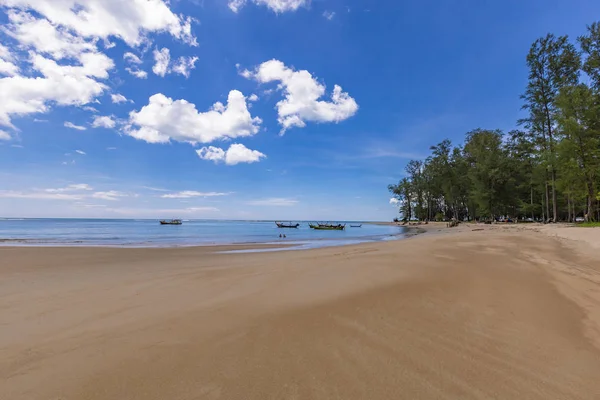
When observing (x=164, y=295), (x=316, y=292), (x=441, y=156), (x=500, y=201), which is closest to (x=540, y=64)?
(x=500, y=201)

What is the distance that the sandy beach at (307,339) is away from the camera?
267 centimetres

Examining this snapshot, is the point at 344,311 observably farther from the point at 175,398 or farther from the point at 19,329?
the point at 19,329

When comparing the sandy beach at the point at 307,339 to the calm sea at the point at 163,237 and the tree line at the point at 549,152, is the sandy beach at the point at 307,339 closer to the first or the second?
the calm sea at the point at 163,237

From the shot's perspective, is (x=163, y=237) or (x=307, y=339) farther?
(x=163, y=237)

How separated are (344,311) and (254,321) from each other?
1.45m

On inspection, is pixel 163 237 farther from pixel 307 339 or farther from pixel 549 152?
pixel 549 152

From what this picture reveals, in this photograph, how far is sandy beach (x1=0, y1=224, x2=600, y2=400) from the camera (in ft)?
8.75

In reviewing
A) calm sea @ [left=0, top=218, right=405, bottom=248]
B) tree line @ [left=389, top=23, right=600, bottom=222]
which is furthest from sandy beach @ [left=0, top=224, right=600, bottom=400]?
tree line @ [left=389, top=23, right=600, bottom=222]

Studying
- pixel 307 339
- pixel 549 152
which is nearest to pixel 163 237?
pixel 307 339

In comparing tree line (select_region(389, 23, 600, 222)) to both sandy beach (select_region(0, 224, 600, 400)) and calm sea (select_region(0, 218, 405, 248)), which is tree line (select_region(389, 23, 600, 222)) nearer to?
calm sea (select_region(0, 218, 405, 248))

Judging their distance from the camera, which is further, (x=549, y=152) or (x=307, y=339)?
(x=549, y=152)

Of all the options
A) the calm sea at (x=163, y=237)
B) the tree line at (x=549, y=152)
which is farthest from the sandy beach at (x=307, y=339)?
the tree line at (x=549, y=152)

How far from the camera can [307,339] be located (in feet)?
11.9

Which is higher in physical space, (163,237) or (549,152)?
(549,152)
